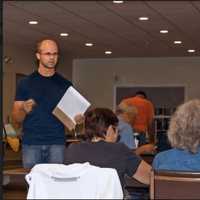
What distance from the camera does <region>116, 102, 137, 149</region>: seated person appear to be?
5.53 meters

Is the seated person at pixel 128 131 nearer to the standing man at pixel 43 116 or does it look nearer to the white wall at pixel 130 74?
the standing man at pixel 43 116

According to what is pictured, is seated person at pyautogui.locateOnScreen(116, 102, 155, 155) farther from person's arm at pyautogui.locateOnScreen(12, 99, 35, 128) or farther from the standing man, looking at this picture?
person's arm at pyautogui.locateOnScreen(12, 99, 35, 128)

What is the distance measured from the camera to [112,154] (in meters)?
3.04

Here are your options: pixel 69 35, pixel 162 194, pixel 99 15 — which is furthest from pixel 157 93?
pixel 162 194

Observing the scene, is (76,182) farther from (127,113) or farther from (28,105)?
(127,113)

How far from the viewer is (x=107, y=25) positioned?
32.9 feet

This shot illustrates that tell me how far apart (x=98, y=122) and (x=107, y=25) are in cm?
702

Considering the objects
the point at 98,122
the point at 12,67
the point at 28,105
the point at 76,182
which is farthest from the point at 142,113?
the point at 76,182

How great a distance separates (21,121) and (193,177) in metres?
1.61

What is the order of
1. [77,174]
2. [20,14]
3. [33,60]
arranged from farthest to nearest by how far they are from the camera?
1. [33,60]
2. [20,14]
3. [77,174]

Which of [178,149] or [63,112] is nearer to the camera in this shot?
[178,149]

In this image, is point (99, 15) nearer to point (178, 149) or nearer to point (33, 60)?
point (33, 60)

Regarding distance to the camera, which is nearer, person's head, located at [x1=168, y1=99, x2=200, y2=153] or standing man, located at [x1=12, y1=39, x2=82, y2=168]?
person's head, located at [x1=168, y1=99, x2=200, y2=153]

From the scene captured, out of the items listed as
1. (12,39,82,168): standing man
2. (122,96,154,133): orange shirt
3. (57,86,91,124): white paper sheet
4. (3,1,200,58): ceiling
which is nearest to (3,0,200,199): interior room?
(3,1,200,58): ceiling
